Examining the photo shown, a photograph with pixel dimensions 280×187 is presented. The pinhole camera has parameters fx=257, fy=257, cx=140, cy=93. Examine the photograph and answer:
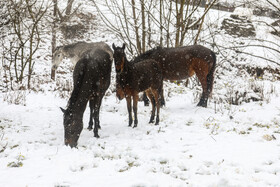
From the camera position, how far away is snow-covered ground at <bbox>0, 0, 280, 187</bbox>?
11.2 feet

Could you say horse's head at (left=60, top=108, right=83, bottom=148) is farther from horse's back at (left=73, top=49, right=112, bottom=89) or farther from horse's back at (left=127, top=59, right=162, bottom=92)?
horse's back at (left=127, top=59, right=162, bottom=92)

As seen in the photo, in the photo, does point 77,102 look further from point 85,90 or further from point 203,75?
point 203,75

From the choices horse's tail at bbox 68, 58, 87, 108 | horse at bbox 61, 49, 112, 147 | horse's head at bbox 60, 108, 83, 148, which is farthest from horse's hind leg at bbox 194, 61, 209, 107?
horse's head at bbox 60, 108, 83, 148

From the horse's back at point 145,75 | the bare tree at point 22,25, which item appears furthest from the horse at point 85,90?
the bare tree at point 22,25

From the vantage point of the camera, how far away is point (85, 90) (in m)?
5.10

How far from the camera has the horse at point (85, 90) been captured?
472 cm

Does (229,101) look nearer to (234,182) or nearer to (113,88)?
(113,88)

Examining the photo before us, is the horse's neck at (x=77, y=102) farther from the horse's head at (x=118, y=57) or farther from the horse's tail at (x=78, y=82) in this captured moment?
the horse's head at (x=118, y=57)

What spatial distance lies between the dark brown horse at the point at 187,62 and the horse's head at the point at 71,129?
3.76m

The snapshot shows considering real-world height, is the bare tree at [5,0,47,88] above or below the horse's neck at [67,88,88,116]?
above

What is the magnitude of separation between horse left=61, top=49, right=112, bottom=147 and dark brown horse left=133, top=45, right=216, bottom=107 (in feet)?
7.78

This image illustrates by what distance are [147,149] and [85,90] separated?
1681 mm

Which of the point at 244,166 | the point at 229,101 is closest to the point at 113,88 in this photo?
the point at 229,101

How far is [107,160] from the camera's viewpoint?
4.12 m
